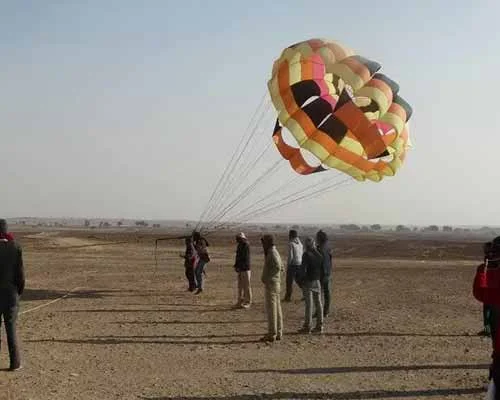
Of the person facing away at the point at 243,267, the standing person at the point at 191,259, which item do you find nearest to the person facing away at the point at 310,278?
the person facing away at the point at 243,267

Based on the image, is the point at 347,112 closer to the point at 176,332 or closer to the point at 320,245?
the point at 320,245

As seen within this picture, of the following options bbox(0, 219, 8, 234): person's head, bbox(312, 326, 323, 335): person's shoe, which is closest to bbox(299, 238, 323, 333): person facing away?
bbox(312, 326, 323, 335): person's shoe

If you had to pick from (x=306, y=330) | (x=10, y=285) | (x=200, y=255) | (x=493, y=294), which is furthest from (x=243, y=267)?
(x=493, y=294)

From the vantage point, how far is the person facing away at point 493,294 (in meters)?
6.20

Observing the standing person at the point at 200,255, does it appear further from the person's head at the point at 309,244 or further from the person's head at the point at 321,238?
the person's head at the point at 309,244

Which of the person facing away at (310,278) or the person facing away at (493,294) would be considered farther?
the person facing away at (310,278)

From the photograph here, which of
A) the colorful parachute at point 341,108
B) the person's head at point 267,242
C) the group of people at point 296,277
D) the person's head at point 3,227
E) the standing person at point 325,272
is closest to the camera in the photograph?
the person's head at point 3,227

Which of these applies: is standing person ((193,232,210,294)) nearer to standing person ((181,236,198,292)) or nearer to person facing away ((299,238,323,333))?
standing person ((181,236,198,292))

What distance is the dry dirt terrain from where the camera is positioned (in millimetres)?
7820

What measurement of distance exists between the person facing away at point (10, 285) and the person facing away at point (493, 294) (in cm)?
583

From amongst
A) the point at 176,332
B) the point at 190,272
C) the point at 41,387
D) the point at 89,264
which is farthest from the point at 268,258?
the point at 89,264

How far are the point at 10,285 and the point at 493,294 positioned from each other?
605 centimetres

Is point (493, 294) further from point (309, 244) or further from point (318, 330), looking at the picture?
point (318, 330)

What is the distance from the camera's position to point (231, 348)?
33.7ft
